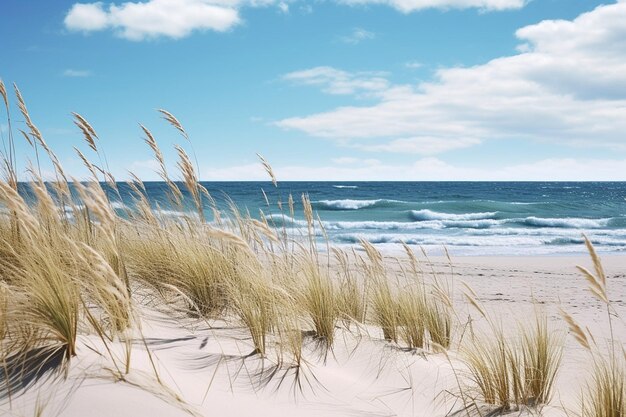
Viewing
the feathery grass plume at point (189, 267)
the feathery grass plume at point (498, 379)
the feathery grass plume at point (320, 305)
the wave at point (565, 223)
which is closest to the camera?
the feathery grass plume at point (498, 379)

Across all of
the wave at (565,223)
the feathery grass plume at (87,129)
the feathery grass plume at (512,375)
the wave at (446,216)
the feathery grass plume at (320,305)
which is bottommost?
the wave at (565,223)

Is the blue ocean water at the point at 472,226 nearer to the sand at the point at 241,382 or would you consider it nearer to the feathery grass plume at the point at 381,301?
the feathery grass plume at the point at 381,301

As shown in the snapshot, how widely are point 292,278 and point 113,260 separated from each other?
118cm

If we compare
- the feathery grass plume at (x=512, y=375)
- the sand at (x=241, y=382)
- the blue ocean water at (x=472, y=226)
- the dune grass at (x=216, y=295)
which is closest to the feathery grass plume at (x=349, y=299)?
the dune grass at (x=216, y=295)

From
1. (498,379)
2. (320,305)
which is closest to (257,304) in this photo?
(320,305)

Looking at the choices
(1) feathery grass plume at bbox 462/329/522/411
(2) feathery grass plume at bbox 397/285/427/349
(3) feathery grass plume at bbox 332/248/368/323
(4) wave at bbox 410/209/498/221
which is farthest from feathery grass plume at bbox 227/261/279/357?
(4) wave at bbox 410/209/498/221

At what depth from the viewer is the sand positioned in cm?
198

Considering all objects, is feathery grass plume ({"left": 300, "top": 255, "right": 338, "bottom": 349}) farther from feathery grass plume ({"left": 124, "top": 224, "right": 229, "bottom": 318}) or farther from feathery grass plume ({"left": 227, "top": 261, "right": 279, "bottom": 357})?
feathery grass plume ({"left": 124, "top": 224, "right": 229, "bottom": 318})

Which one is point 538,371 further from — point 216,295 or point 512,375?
point 216,295

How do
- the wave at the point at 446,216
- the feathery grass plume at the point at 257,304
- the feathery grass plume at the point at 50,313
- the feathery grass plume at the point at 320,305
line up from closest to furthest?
the feathery grass plume at the point at 50,313, the feathery grass plume at the point at 257,304, the feathery grass plume at the point at 320,305, the wave at the point at 446,216

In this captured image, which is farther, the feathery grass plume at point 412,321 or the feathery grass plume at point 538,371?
the feathery grass plume at point 412,321

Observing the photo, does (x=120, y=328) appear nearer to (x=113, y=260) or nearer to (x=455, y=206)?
(x=113, y=260)

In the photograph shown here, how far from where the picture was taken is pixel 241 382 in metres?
2.46

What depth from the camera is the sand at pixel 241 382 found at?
6.49ft
